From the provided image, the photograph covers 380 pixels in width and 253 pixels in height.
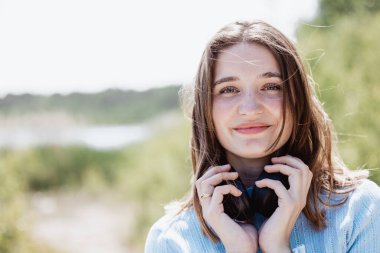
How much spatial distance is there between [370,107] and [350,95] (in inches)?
6.2

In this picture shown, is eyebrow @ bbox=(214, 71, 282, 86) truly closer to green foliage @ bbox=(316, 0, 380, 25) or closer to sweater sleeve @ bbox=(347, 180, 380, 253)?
sweater sleeve @ bbox=(347, 180, 380, 253)

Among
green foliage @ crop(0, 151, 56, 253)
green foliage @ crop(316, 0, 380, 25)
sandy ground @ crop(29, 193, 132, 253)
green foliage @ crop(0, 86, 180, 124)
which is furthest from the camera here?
green foliage @ crop(0, 86, 180, 124)

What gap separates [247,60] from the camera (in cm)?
170

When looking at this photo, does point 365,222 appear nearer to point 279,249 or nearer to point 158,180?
point 279,249

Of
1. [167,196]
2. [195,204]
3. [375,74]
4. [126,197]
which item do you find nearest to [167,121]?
[126,197]

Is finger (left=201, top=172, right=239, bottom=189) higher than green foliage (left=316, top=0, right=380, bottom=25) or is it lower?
lower

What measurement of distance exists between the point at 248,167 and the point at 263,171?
0.36 ft

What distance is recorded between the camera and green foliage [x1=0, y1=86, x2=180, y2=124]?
1908 centimetres

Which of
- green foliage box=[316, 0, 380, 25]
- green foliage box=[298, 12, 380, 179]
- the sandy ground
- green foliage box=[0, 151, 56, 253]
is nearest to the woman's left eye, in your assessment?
green foliage box=[298, 12, 380, 179]

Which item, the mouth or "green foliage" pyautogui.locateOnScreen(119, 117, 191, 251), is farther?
"green foliage" pyautogui.locateOnScreen(119, 117, 191, 251)

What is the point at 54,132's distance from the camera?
62.4 ft

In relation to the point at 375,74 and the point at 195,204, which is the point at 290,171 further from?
the point at 375,74

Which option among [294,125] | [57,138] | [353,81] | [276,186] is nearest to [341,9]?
[353,81]

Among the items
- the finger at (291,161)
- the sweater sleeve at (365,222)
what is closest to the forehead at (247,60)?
the finger at (291,161)
